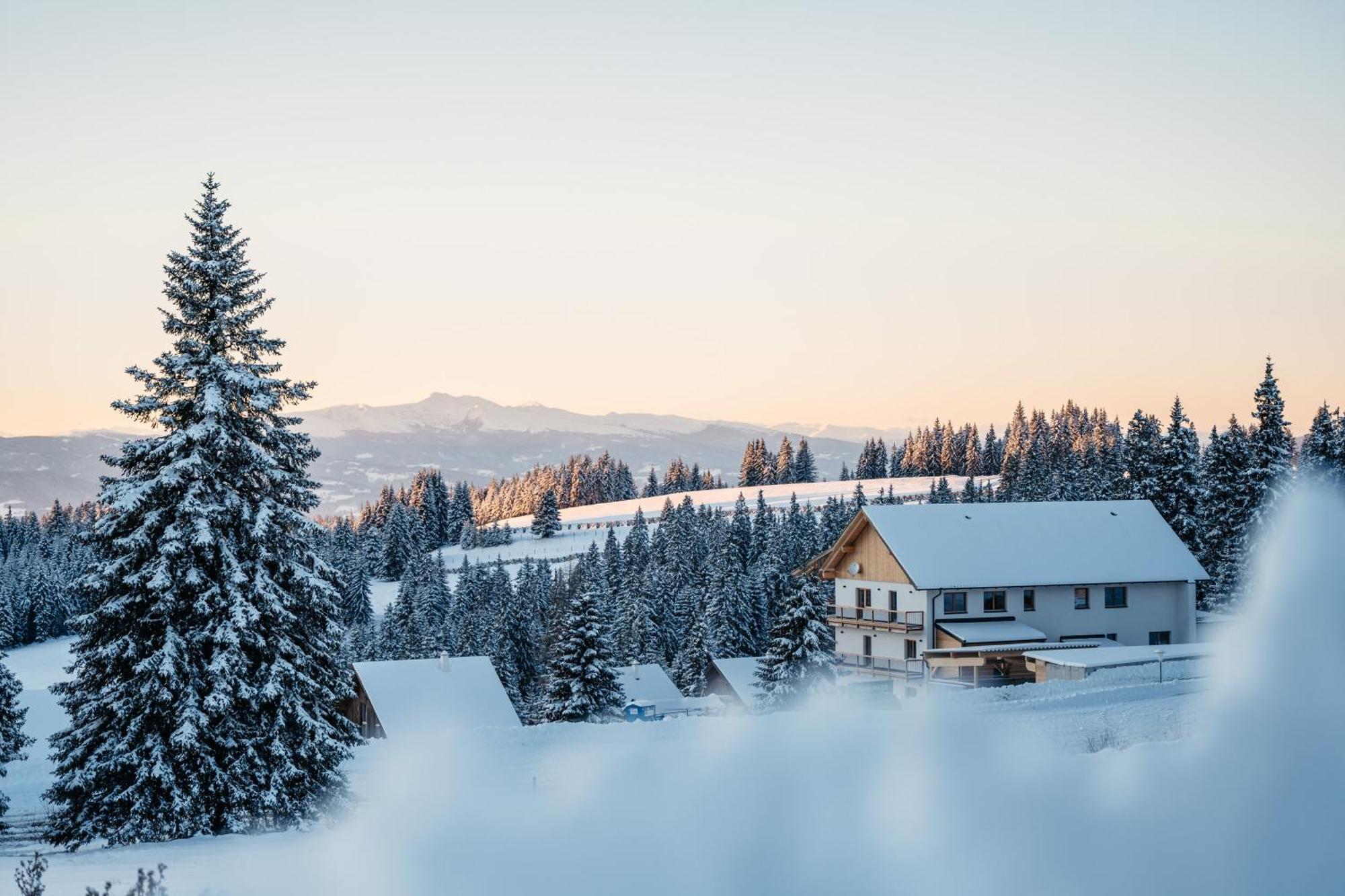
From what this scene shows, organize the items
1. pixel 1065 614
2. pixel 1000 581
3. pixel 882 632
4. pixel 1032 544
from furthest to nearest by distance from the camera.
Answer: pixel 1032 544
pixel 882 632
pixel 1065 614
pixel 1000 581

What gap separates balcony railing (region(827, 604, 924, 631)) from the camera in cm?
4750

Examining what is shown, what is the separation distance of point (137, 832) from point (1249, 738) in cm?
1642

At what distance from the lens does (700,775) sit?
1616 cm

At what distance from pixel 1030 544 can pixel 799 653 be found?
10.4 meters

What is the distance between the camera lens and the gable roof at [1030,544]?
48.2 meters

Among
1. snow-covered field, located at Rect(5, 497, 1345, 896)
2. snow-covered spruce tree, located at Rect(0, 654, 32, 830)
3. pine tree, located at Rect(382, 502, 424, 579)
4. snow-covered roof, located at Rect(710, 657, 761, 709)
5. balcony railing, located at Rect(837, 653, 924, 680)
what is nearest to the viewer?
snow-covered field, located at Rect(5, 497, 1345, 896)

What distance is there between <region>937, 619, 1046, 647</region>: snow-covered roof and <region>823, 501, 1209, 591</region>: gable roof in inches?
58.0

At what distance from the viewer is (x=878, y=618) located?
49.6 meters

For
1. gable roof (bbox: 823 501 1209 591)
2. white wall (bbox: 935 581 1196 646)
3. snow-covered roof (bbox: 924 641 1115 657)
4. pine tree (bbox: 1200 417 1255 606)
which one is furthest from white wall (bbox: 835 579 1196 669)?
pine tree (bbox: 1200 417 1255 606)

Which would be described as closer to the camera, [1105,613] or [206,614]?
[206,614]

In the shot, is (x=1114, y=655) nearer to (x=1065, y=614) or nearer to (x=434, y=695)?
(x=1065, y=614)

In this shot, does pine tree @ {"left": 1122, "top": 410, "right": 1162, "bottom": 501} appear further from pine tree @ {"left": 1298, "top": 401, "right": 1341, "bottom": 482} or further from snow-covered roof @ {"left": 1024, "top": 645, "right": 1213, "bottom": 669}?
snow-covered roof @ {"left": 1024, "top": 645, "right": 1213, "bottom": 669}

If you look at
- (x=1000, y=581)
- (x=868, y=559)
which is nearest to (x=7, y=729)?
(x=868, y=559)

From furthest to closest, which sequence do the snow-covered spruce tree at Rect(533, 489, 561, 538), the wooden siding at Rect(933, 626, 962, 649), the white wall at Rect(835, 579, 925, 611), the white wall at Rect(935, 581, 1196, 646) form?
1. the snow-covered spruce tree at Rect(533, 489, 561, 538)
2. the white wall at Rect(935, 581, 1196, 646)
3. the white wall at Rect(835, 579, 925, 611)
4. the wooden siding at Rect(933, 626, 962, 649)
